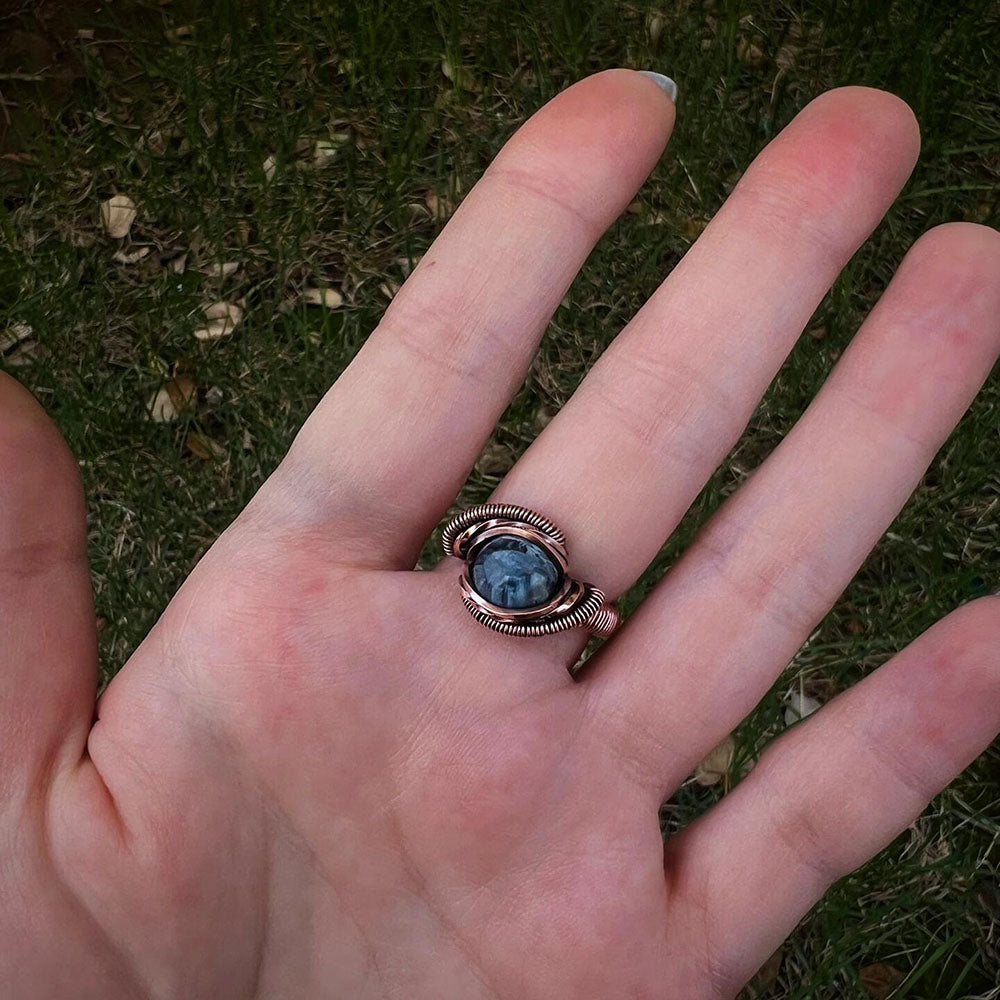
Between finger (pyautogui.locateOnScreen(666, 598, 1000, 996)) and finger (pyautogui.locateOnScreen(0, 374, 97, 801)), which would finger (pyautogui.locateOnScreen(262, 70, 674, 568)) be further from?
finger (pyautogui.locateOnScreen(666, 598, 1000, 996))

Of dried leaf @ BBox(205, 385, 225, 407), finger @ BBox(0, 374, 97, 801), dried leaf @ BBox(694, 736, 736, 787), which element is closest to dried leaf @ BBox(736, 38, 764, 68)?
dried leaf @ BBox(205, 385, 225, 407)

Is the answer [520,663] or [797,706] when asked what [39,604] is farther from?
[797,706]

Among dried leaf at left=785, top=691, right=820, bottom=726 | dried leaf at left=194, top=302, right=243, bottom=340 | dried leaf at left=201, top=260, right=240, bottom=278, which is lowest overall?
dried leaf at left=785, top=691, right=820, bottom=726

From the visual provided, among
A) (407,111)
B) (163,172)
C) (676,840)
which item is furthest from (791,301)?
(163,172)

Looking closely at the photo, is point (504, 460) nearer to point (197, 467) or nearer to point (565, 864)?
point (197, 467)

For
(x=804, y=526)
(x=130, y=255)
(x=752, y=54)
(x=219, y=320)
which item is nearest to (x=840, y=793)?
(x=804, y=526)

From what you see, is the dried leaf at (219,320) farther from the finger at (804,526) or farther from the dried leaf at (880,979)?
the dried leaf at (880,979)
